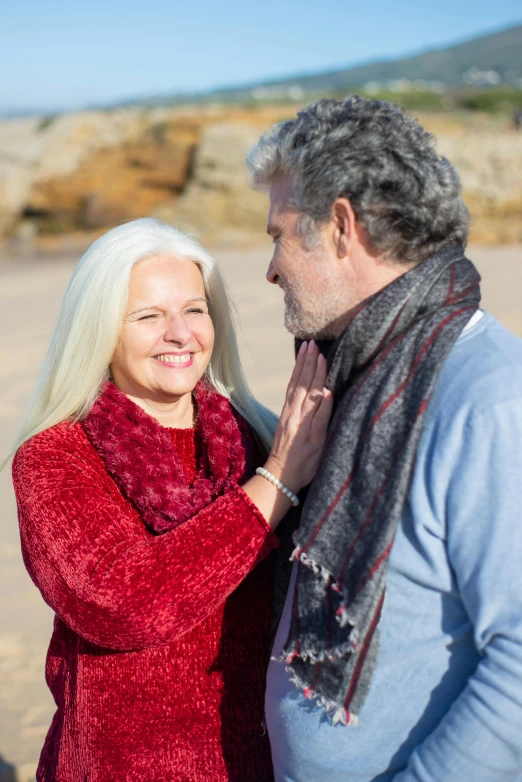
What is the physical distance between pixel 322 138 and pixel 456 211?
36 cm

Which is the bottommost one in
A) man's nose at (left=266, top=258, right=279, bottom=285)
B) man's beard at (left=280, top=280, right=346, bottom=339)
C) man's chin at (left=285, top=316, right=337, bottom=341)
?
man's chin at (left=285, top=316, right=337, bottom=341)

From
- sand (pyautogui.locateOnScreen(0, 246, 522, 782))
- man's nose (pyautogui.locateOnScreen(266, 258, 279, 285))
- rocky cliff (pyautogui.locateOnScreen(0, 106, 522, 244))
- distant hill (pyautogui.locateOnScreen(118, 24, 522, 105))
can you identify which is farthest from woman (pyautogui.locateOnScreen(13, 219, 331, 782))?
distant hill (pyautogui.locateOnScreen(118, 24, 522, 105))

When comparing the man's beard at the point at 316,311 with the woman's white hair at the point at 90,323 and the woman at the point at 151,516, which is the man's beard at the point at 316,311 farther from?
the woman's white hair at the point at 90,323

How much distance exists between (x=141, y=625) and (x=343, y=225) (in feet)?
3.59

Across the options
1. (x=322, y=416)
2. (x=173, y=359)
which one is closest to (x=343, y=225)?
(x=322, y=416)

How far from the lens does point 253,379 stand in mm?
8805

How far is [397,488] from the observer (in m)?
1.65

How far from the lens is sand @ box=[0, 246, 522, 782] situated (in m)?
4.09

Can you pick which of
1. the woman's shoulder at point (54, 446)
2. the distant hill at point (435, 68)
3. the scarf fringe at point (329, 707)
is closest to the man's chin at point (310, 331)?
the woman's shoulder at point (54, 446)

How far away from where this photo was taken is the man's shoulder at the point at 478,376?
1621 mm

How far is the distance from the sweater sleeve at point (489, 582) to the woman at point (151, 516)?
521 millimetres

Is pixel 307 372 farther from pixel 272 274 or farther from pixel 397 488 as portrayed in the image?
pixel 397 488

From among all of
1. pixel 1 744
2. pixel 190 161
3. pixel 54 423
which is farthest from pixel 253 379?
pixel 190 161

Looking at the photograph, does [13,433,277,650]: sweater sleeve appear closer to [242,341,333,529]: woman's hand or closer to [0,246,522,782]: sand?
[242,341,333,529]: woman's hand
